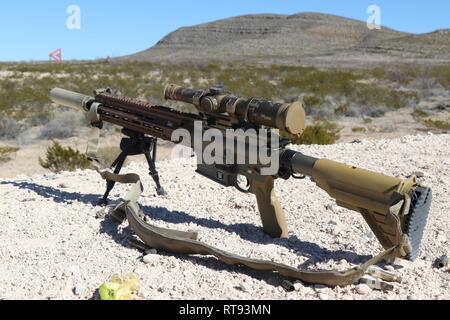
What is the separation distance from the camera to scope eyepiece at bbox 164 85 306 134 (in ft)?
12.6

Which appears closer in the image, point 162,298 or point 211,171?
point 162,298

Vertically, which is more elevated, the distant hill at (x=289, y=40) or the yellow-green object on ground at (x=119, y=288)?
the distant hill at (x=289, y=40)

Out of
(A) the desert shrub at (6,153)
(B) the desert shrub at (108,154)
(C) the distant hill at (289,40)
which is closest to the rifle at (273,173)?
(B) the desert shrub at (108,154)

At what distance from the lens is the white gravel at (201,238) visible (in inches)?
143

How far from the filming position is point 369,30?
354 feet

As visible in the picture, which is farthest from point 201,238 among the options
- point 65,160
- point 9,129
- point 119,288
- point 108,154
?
point 9,129

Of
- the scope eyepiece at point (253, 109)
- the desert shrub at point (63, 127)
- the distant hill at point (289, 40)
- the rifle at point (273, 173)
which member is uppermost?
the distant hill at point (289, 40)

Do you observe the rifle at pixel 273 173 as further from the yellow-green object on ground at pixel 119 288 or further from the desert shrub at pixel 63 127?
the desert shrub at pixel 63 127

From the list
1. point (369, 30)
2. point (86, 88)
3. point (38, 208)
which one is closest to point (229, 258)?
point (38, 208)

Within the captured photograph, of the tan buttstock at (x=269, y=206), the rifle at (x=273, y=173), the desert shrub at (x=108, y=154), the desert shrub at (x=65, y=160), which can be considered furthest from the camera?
the desert shrub at (x=108, y=154)

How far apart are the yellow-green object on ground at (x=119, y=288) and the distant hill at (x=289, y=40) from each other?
6871cm

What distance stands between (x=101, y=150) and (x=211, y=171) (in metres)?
7.61

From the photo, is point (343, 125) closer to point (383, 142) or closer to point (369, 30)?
point (383, 142)

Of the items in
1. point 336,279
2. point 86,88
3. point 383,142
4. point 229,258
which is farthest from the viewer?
point 86,88
